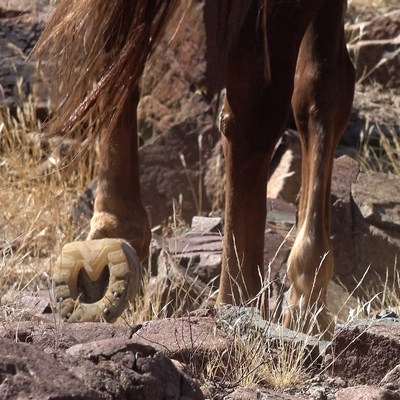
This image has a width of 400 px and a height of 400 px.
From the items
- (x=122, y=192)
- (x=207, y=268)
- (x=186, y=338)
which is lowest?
(x=207, y=268)

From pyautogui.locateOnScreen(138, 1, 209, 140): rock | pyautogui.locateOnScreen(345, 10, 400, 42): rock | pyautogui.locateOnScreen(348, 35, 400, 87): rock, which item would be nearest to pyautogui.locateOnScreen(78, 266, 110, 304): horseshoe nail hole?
pyautogui.locateOnScreen(138, 1, 209, 140): rock

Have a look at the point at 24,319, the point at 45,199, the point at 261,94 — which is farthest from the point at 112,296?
the point at 45,199

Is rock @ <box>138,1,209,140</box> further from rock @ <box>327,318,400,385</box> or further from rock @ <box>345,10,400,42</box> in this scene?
rock @ <box>327,318,400,385</box>

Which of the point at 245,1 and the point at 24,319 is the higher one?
the point at 245,1

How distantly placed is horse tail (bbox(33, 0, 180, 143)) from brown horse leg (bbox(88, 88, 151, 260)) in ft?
1.20

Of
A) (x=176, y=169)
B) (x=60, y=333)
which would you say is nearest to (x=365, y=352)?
(x=60, y=333)

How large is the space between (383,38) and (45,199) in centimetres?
291

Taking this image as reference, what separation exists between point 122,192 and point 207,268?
0.78 metres

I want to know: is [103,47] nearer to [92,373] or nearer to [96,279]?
[96,279]

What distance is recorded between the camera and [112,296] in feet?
9.94

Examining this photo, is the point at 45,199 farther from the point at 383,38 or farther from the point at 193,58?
the point at 383,38

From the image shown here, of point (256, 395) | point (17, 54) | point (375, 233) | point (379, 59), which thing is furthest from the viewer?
point (379, 59)

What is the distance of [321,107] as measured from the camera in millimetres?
3531

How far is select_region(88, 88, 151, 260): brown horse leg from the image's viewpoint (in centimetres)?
330
